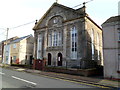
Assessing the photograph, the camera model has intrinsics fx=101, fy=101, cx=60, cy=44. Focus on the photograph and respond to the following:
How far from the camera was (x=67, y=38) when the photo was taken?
19750 mm

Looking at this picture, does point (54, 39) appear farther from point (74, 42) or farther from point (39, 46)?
point (74, 42)

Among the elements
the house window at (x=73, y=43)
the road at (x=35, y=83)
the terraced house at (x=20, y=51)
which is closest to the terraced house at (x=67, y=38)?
the house window at (x=73, y=43)

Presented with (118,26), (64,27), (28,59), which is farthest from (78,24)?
(28,59)

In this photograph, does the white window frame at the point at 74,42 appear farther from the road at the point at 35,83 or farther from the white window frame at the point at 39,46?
the white window frame at the point at 39,46

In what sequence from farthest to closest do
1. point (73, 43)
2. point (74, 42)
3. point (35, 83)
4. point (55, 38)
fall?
1. point (55, 38)
2. point (73, 43)
3. point (74, 42)
4. point (35, 83)

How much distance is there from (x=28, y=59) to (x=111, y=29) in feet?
88.6

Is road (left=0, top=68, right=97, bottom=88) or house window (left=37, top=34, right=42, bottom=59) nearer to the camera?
road (left=0, top=68, right=97, bottom=88)

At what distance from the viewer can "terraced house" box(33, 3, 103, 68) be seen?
17.6m

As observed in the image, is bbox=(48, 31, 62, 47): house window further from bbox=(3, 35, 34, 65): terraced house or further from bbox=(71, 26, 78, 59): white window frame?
bbox=(3, 35, 34, 65): terraced house

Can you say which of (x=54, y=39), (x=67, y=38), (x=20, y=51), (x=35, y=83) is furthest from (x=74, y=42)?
(x=20, y=51)

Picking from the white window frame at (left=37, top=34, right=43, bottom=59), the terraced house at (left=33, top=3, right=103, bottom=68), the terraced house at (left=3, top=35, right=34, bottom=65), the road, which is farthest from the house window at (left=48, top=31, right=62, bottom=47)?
the terraced house at (left=3, top=35, right=34, bottom=65)

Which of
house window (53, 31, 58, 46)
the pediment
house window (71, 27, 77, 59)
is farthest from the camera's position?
house window (53, 31, 58, 46)

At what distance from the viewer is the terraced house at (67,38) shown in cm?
1762

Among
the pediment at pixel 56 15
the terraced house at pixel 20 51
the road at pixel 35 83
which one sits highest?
the pediment at pixel 56 15
